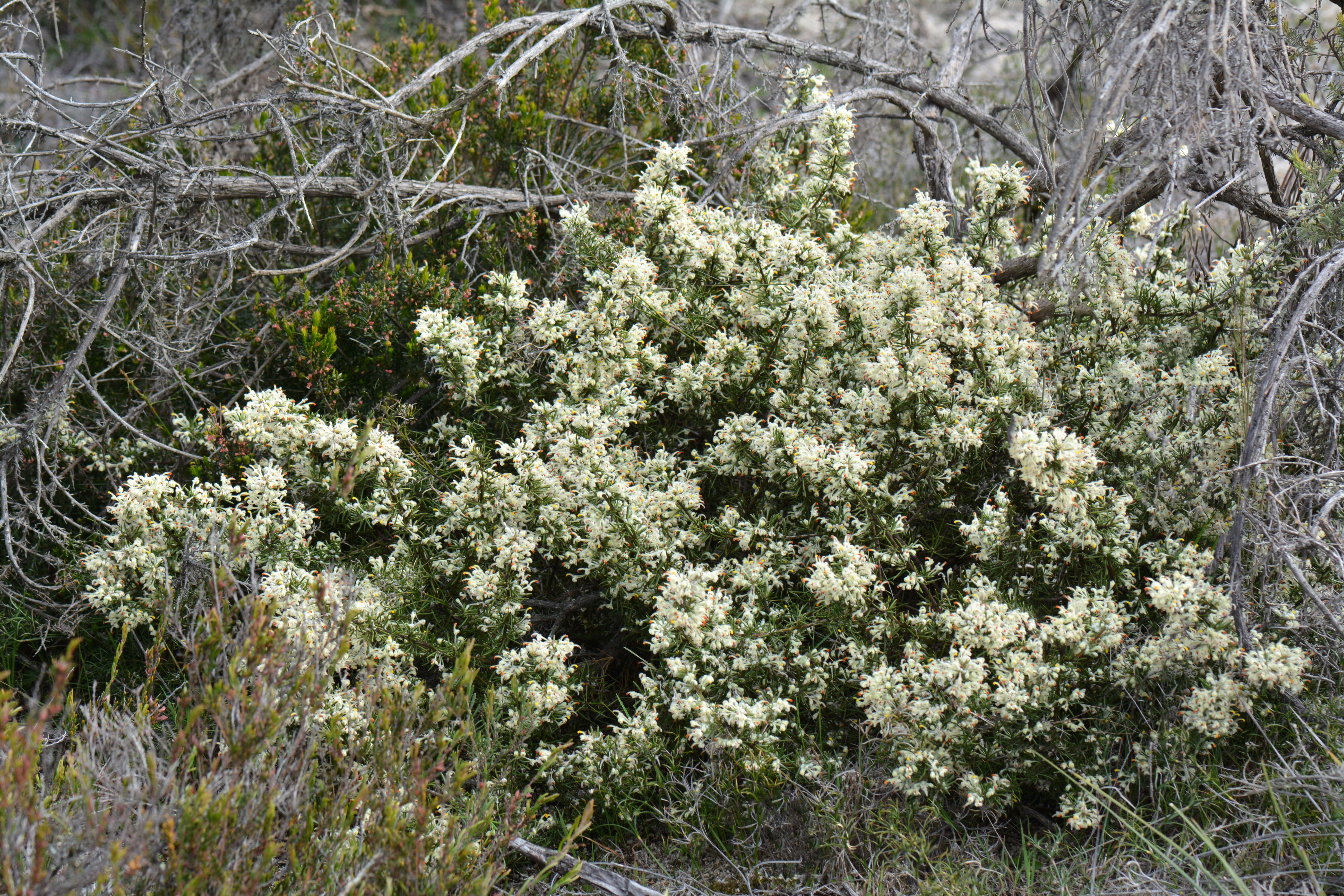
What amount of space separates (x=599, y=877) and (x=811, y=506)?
4.59 feet

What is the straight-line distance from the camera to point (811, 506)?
356 cm

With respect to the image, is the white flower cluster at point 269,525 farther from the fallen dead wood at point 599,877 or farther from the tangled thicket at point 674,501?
the fallen dead wood at point 599,877

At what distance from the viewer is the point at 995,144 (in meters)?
7.42

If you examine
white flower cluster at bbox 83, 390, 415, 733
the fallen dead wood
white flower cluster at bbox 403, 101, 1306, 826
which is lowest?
the fallen dead wood

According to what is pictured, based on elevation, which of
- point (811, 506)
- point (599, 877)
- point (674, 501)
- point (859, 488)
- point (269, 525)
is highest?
point (859, 488)

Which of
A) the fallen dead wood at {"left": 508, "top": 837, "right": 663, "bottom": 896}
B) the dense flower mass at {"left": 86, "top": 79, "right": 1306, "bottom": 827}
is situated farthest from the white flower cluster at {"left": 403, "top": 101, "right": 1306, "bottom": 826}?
the fallen dead wood at {"left": 508, "top": 837, "right": 663, "bottom": 896}

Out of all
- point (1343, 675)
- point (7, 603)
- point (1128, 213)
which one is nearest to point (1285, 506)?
point (1343, 675)

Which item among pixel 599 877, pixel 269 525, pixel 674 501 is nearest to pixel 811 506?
pixel 674 501

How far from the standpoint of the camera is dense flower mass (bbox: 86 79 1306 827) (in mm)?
2904

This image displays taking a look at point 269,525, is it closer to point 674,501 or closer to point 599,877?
point 674,501

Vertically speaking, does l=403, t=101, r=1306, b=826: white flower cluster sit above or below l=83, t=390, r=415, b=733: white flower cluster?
above

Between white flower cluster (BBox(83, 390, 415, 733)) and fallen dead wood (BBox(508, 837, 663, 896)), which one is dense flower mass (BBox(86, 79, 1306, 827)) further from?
fallen dead wood (BBox(508, 837, 663, 896))

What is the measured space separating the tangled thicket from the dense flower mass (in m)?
0.02

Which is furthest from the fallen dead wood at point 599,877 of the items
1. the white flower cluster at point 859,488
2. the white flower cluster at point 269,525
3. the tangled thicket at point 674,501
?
the white flower cluster at point 269,525
